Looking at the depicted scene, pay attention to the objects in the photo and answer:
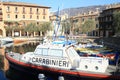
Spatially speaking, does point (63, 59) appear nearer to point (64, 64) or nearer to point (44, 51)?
point (64, 64)

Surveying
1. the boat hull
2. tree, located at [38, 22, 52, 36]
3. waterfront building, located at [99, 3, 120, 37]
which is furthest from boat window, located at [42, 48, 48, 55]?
waterfront building, located at [99, 3, 120, 37]

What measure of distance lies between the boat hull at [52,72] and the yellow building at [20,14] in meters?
57.4

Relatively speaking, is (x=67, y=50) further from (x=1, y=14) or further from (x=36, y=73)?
(x=1, y=14)

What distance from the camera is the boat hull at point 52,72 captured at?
1975 centimetres

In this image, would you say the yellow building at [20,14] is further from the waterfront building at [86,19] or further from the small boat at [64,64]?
the small boat at [64,64]

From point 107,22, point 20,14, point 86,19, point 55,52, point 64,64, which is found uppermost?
point 20,14

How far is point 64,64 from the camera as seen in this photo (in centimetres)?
2192

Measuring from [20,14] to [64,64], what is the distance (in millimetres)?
66950

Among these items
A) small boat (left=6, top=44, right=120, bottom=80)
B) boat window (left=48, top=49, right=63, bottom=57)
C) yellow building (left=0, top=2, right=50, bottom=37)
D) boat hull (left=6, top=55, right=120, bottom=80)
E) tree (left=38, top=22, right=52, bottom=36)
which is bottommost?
boat hull (left=6, top=55, right=120, bottom=80)

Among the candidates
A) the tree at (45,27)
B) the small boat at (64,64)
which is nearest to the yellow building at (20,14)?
the tree at (45,27)

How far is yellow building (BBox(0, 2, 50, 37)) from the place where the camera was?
8244cm

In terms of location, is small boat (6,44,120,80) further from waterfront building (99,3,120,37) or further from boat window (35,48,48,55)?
waterfront building (99,3,120,37)

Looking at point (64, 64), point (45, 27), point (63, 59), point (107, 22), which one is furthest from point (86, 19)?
point (64, 64)

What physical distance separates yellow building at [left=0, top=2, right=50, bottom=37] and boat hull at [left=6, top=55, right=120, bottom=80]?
5742cm
